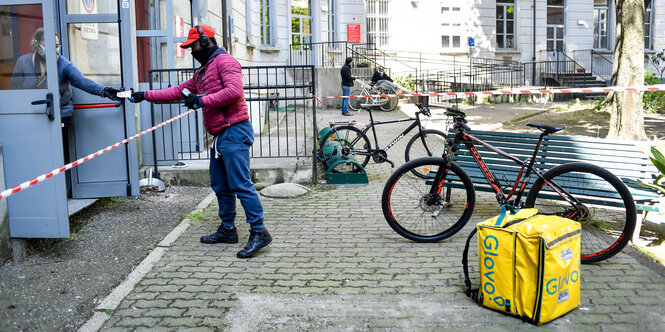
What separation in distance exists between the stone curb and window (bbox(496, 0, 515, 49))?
26.0m

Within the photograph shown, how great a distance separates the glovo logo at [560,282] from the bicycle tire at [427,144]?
17.5 ft

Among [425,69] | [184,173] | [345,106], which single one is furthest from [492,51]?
[184,173]

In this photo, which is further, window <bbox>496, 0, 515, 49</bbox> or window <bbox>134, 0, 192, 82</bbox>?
window <bbox>496, 0, 515, 49</bbox>

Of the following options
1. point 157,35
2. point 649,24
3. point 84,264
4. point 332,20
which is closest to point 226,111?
point 84,264

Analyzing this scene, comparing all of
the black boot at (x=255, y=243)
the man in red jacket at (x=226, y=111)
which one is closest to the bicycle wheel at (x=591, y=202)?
the black boot at (x=255, y=243)

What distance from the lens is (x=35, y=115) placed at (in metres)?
5.20

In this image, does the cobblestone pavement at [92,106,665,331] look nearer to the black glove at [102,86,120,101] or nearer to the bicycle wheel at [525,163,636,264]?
the bicycle wheel at [525,163,636,264]

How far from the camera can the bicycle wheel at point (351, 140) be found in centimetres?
930

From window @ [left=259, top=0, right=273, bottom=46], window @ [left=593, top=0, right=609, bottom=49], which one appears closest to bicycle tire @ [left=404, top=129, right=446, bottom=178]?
window @ [left=259, top=0, right=273, bottom=46]

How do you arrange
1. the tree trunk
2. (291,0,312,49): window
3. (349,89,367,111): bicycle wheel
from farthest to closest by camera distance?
(291,0,312,49): window → (349,89,367,111): bicycle wheel → the tree trunk

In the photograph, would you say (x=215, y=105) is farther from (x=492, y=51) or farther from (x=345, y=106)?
(x=492, y=51)

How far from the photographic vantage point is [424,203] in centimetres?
583

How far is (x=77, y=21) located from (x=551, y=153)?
5035 millimetres

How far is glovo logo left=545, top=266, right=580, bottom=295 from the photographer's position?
12.9ft
